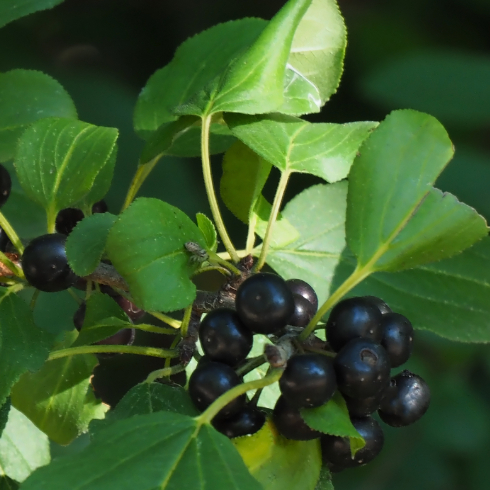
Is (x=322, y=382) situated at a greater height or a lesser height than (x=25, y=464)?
greater

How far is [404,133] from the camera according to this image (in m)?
0.53

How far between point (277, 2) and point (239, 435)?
61.5 inches

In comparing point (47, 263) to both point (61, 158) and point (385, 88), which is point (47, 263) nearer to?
point (61, 158)

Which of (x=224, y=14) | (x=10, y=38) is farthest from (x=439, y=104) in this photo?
(x=10, y=38)

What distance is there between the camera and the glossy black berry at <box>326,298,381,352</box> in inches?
20.2

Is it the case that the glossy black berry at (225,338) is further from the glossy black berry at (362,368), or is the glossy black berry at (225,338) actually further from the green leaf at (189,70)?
the green leaf at (189,70)

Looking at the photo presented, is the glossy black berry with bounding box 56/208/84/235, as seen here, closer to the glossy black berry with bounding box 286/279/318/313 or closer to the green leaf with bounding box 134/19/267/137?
the green leaf with bounding box 134/19/267/137

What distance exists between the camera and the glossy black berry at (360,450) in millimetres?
536

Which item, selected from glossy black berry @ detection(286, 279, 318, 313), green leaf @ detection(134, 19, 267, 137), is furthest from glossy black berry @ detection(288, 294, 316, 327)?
green leaf @ detection(134, 19, 267, 137)

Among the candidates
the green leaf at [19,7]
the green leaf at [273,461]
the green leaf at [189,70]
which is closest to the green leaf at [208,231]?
the green leaf at [273,461]

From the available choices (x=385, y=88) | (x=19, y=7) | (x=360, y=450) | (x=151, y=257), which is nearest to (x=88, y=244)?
(x=151, y=257)

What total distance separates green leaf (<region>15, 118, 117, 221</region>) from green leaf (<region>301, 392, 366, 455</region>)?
0.93 ft

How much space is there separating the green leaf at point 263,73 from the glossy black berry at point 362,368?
23 centimetres

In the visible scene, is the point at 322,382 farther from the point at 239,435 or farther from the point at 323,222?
the point at 323,222
